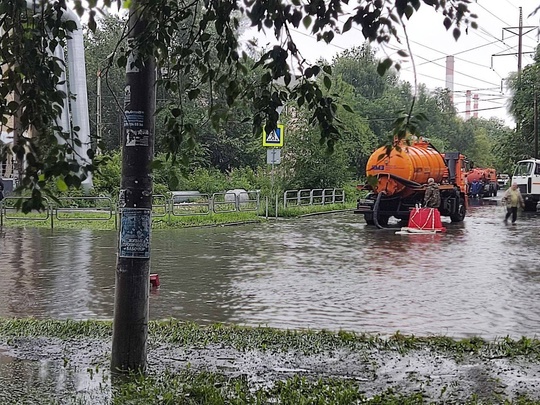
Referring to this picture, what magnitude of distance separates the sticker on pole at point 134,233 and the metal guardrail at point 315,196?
2827 centimetres

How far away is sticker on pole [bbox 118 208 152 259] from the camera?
21.9 ft

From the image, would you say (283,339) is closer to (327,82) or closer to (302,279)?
(327,82)

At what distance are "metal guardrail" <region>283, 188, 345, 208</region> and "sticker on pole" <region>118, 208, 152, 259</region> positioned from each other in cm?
2827

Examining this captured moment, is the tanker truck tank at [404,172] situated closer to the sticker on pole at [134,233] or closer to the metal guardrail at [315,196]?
the metal guardrail at [315,196]

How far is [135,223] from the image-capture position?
6.68 meters

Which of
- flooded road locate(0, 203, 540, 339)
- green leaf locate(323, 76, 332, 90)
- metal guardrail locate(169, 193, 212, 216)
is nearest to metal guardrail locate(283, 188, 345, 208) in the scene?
metal guardrail locate(169, 193, 212, 216)

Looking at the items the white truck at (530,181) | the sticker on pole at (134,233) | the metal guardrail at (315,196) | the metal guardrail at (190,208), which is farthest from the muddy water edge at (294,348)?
the white truck at (530,181)

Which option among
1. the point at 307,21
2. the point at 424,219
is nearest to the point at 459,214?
the point at 424,219

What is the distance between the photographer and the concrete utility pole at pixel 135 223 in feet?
21.8

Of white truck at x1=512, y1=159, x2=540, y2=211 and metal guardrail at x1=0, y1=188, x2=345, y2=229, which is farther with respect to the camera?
white truck at x1=512, y1=159, x2=540, y2=211

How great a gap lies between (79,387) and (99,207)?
82.9 feet

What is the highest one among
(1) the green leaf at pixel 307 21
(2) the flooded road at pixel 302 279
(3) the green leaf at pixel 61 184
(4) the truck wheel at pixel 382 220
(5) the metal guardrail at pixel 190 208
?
(1) the green leaf at pixel 307 21

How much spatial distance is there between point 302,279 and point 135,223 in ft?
25.7

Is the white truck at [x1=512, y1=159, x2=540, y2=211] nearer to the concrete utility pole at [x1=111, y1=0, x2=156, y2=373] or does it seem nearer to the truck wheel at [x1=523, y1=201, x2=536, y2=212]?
the truck wheel at [x1=523, y1=201, x2=536, y2=212]
